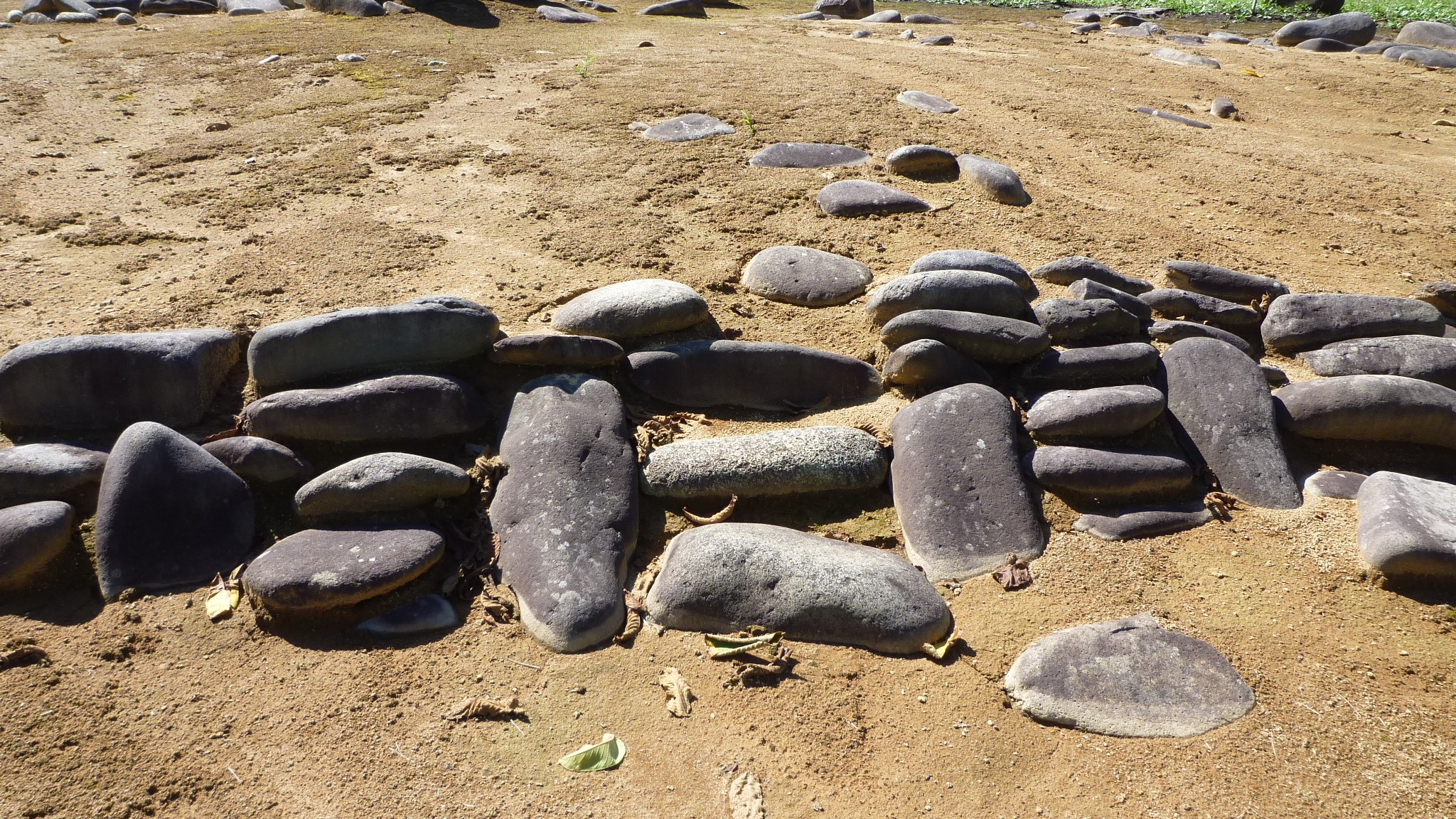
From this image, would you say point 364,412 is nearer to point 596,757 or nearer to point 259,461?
point 259,461

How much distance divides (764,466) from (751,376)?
0.63m

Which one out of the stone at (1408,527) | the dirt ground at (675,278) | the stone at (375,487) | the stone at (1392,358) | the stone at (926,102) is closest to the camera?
the dirt ground at (675,278)

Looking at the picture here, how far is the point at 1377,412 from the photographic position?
3.51 metres

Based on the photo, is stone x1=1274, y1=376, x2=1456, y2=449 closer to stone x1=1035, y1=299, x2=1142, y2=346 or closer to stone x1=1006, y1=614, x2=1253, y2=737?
stone x1=1035, y1=299, x2=1142, y2=346

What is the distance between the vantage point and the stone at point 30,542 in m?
2.92

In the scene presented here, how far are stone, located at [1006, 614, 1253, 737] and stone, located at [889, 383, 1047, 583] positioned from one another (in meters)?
0.45

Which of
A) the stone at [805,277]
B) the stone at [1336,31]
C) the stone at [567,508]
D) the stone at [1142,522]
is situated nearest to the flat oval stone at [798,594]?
the stone at [567,508]

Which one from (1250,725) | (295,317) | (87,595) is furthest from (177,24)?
(1250,725)

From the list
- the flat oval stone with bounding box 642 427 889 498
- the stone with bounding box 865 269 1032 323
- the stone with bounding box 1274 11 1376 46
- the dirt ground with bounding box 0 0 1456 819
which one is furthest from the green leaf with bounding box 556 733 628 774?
the stone with bounding box 1274 11 1376 46

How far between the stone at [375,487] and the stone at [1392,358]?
3.66 metres

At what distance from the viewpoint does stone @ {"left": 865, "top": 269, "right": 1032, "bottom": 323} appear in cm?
403

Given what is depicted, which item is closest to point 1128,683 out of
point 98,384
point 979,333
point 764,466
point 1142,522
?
point 1142,522

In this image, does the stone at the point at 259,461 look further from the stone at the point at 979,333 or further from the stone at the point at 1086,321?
the stone at the point at 1086,321

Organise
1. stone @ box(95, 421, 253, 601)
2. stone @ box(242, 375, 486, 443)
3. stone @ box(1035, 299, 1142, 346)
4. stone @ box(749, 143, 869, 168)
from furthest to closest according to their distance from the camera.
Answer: stone @ box(749, 143, 869, 168), stone @ box(1035, 299, 1142, 346), stone @ box(242, 375, 486, 443), stone @ box(95, 421, 253, 601)
